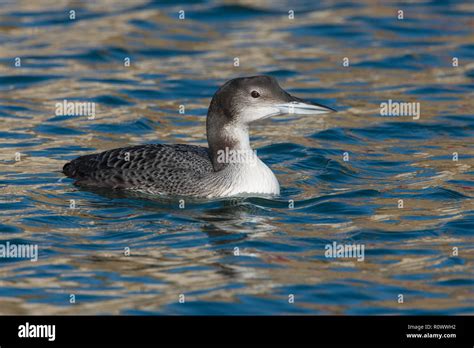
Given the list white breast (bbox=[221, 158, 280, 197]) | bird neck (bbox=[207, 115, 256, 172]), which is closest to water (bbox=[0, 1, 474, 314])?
white breast (bbox=[221, 158, 280, 197])

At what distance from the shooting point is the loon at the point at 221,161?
1026cm

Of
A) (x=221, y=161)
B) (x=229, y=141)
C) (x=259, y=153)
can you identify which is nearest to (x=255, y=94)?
(x=229, y=141)

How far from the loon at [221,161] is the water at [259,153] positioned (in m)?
0.17

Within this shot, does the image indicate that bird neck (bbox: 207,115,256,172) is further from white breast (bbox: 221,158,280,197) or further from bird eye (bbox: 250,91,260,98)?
bird eye (bbox: 250,91,260,98)

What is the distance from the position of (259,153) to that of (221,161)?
222 centimetres

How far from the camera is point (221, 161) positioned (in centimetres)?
1053

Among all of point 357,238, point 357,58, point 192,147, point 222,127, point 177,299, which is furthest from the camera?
point 357,58

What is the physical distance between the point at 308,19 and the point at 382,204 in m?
8.37

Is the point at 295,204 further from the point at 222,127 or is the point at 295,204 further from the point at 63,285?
the point at 63,285

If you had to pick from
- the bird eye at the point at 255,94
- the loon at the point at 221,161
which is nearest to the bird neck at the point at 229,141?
the loon at the point at 221,161

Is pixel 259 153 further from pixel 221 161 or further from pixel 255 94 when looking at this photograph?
pixel 255 94

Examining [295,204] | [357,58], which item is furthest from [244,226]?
[357,58]

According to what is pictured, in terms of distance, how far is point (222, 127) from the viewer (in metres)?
10.4

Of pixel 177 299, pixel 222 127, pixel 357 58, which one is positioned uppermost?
pixel 357 58
